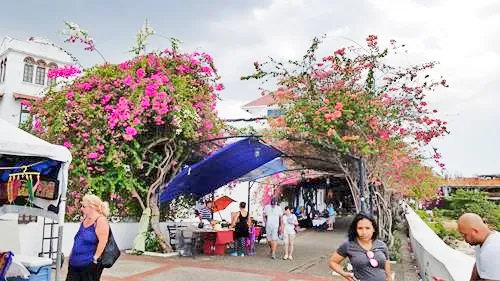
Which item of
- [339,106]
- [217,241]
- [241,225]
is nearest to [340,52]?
[339,106]

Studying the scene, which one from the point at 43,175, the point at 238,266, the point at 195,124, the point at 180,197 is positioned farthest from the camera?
the point at 180,197

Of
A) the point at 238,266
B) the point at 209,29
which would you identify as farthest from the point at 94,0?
the point at 238,266

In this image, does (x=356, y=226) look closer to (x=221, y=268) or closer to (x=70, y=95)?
(x=221, y=268)

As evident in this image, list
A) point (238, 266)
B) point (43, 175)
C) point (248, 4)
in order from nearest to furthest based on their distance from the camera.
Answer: point (43, 175)
point (238, 266)
point (248, 4)

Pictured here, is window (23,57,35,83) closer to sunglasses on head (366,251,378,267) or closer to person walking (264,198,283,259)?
person walking (264,198,283,259)

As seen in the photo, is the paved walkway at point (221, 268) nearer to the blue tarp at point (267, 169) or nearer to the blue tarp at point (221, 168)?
the blue tarp at point (221, 168)

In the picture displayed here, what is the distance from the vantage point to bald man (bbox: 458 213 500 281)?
3334 millimetres

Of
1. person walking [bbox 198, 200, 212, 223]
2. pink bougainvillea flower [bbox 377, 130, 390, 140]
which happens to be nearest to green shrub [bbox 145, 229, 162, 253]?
person walking [bbox 198, 200, 212, 223]

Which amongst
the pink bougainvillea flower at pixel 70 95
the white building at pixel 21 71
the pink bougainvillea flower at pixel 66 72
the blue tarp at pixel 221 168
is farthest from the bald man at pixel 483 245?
the white building at pixel 21 71

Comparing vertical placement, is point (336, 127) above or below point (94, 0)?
below

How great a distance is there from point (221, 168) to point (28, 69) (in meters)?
15.8

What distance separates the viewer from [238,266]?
10156mm

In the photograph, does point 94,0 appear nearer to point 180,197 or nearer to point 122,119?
point 122,119

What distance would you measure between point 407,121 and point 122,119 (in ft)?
22.2
